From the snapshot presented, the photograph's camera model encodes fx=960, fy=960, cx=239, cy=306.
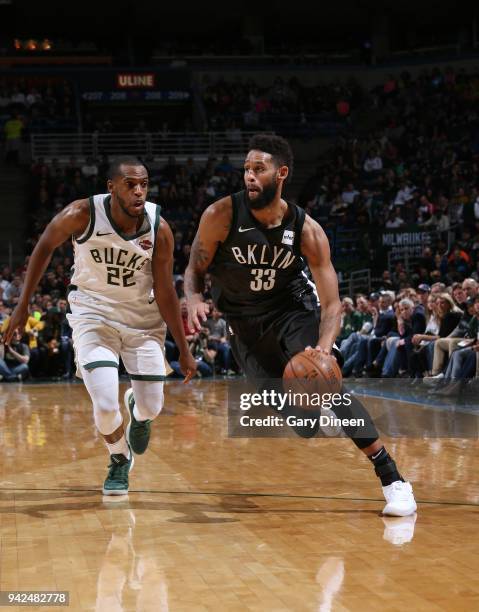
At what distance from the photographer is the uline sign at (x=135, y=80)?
2731 centimetres

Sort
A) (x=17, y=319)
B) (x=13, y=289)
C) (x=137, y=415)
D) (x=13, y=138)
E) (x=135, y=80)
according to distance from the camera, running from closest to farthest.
Answer: (x=17, y=319) < (x=137, y=415) < (x=13, y=289) < (x=13, y=138) < (x=135, y=80)

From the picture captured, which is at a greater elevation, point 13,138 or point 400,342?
point 13,138

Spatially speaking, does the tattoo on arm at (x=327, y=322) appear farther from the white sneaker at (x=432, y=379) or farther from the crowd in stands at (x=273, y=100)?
the crowd in stands at (x=273, y=100)

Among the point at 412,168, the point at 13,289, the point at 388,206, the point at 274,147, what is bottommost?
the point at 13,289

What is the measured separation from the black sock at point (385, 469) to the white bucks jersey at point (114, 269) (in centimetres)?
162

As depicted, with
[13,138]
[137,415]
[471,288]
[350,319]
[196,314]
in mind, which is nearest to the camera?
[196,314]

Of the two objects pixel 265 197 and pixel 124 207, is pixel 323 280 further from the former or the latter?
pixel 124 207

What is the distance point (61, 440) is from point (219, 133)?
1759 centimetres

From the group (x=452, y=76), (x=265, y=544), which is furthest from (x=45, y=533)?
(x=452, y=76)

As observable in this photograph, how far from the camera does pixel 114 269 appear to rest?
5785 millimetres

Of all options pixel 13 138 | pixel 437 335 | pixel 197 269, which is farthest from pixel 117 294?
pixel 13 138

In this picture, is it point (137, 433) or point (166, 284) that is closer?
point (166, 284)

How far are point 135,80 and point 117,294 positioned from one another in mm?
22587

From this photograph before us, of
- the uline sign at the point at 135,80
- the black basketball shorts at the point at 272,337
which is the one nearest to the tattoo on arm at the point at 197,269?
the black basketball shorts at the point at 272,337
